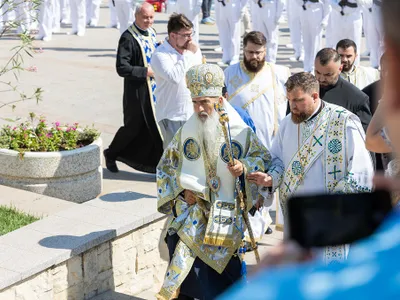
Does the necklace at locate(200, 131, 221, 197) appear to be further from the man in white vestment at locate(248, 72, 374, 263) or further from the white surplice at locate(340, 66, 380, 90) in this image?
the white surplice at locate(340, 66, 380, 90)

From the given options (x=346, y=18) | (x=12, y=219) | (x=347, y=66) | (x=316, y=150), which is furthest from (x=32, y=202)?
(x=346, y=18)

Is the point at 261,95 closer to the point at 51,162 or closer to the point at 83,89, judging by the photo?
the point at 51,162

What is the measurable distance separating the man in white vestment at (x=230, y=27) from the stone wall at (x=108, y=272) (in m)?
10.3

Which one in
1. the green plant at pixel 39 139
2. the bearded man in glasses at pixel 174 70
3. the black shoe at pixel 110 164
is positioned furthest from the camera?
the black shoe at pixel 110 164

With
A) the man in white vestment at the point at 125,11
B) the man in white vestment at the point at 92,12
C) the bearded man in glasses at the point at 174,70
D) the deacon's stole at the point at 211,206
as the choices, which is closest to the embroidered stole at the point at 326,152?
the deacon's stole at the point at 211,206

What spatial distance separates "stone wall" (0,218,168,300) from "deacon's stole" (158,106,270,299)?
62cm

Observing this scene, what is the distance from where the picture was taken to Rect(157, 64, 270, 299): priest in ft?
16.8

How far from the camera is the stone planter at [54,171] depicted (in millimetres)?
7008

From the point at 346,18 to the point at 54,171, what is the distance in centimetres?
895

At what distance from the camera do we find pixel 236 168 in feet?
16.4

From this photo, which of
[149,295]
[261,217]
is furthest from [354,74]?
[149,295]

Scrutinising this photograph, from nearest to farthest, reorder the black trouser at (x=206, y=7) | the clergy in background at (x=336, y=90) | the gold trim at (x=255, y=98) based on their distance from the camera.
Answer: the clergy in background at (x=336, y=90)
the gold trim at (x=255, y=98)
the black trouser at (x=206, y=7)

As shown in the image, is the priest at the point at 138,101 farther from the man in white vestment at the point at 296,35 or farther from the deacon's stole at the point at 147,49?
the man in white vestment at the point at 296,35

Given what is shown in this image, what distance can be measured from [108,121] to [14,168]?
3.72 meters
